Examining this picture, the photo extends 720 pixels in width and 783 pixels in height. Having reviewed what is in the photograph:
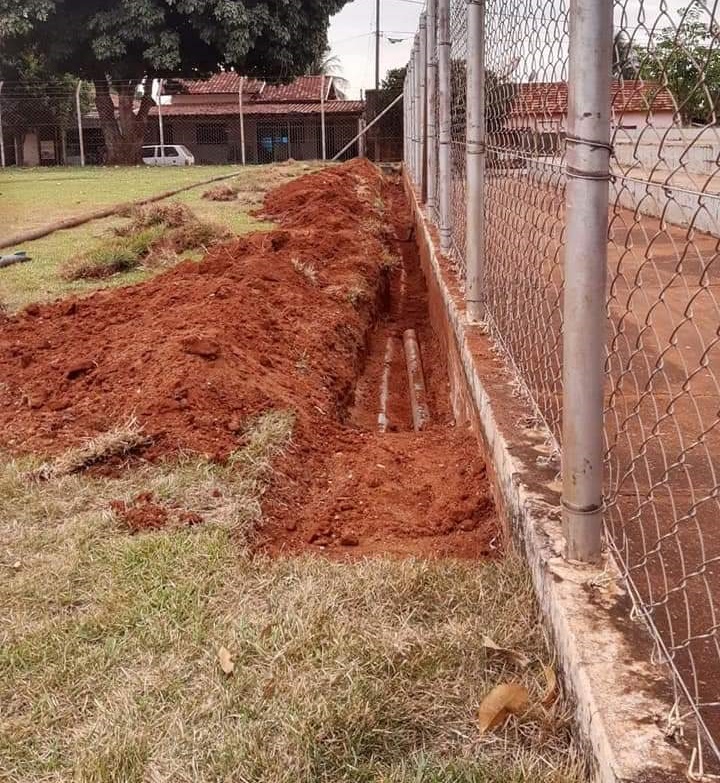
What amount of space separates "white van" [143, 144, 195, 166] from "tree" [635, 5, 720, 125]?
34.8 meters

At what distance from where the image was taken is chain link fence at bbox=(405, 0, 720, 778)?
1843 mm

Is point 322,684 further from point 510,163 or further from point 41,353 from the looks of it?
point 41,353

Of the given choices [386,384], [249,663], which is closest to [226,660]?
[249,663]

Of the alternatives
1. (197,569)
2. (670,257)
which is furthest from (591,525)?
(670,257)

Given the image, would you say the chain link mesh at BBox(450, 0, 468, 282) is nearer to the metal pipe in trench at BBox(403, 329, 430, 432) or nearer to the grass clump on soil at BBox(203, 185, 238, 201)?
the metal pipe in trench at BBox(403, 329, 430, 432)

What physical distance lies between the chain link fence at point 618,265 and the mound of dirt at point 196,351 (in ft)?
4.15

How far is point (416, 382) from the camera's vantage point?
699 centimetres

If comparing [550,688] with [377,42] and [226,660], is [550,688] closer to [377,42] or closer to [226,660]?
[226,660]

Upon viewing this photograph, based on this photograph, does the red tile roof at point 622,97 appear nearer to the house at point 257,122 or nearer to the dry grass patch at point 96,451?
the dry grass patch at point 96,451

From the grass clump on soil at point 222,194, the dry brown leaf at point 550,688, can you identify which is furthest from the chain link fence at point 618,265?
the grass clump on soil at point 222,194

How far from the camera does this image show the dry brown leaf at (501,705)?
2.13 metres

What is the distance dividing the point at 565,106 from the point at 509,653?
1.75m

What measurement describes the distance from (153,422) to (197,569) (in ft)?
4.24

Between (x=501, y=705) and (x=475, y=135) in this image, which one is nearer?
(x=501, y=705)
